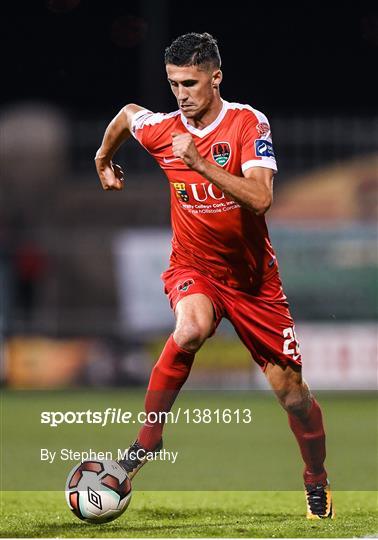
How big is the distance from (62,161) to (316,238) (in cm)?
491

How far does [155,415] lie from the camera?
6.74 metres

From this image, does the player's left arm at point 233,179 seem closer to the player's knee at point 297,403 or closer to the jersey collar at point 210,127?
the jersey collar at point 210,127

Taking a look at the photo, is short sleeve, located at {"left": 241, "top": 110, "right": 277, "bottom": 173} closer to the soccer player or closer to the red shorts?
the soccer player

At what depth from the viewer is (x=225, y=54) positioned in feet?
81.8

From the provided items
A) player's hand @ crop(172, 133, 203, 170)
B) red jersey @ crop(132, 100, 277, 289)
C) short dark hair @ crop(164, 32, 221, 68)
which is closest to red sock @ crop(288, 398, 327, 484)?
red jersey @ crop(132, 100, 277, 289)

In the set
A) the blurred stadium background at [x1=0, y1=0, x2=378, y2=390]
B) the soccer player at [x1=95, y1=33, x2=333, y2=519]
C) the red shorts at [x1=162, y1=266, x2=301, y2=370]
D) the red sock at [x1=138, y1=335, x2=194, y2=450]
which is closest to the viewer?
the soccer player at [x1=95, y1=33, x2=333, y2=519]

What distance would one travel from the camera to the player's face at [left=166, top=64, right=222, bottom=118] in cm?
634

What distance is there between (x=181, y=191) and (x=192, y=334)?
2.73 feet

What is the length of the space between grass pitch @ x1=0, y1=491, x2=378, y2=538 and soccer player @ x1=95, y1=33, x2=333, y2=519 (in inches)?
12.3

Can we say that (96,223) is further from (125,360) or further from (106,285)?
(125,360)

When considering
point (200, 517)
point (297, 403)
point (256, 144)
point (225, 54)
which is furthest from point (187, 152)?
point (225, 54)

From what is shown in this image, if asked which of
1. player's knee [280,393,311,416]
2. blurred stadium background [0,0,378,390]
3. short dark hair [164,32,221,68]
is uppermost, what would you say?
short dark hair [164,32,221,68]

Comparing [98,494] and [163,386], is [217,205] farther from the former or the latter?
[98,494]

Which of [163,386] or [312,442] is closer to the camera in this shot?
[163,386]
